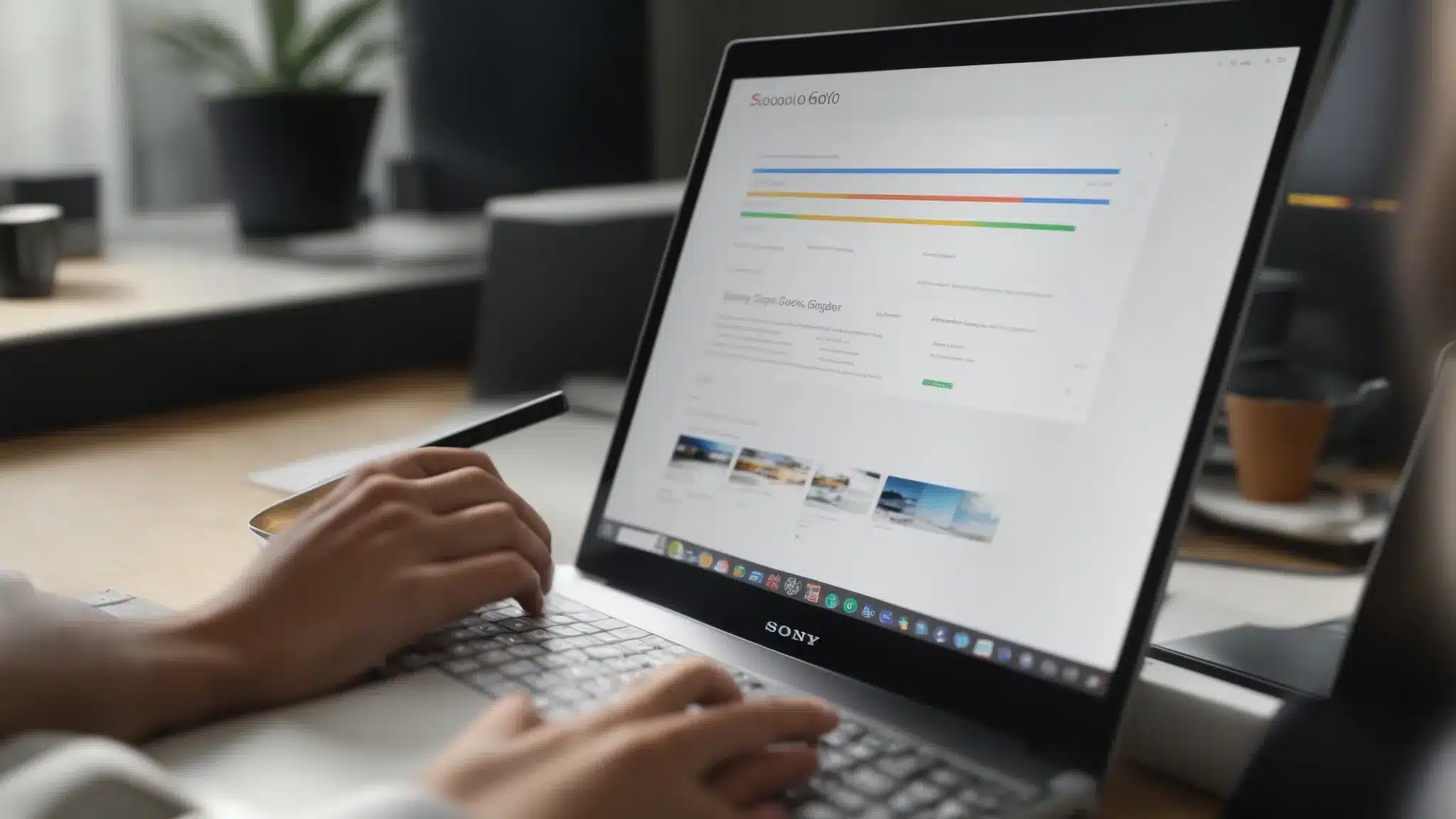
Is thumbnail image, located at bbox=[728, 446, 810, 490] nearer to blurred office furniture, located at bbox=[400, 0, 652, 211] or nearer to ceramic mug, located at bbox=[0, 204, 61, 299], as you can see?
ceramic mug, located at bbox=[0, 204, 61, 299]

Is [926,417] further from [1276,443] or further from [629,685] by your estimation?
[1276,443]

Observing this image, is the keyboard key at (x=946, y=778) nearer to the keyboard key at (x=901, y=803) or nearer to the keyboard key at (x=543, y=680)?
the keyboard key at (x=901, y=803)

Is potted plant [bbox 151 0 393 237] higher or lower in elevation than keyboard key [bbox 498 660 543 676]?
higher

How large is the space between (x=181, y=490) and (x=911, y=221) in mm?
681

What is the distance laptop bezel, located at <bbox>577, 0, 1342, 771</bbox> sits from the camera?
50 cm

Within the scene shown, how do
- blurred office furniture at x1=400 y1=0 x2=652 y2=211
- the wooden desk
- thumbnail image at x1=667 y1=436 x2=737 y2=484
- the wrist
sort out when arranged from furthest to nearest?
blurred office furniture at x1=400 y1=0 x2=652 y2=211 < the wooden desk < thumbnail image at x1=667 y1=436 x2=737 y2=484 < the wrist

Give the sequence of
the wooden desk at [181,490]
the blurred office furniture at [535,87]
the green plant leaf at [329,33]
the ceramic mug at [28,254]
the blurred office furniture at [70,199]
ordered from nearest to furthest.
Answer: the wooden desk at [181,490] < the ceramic mug at [28,254] < the blurred office furniture at [70,199] < the green plant leaf at [329,33] < the blurred office furniture at [535,87]

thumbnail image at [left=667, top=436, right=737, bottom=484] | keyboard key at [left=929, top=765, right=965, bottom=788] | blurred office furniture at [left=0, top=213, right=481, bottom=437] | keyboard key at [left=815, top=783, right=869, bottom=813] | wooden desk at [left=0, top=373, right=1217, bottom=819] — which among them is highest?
thumbnail image at [left=667, top=436, right=737, bottom=484]

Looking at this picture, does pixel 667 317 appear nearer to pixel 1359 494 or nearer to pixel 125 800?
pixel 125 800

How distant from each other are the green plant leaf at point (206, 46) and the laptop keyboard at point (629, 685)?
4.11 ft

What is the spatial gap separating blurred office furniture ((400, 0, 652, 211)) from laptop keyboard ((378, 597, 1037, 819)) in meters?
1.27

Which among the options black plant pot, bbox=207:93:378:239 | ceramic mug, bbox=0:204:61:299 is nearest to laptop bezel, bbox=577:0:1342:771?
ceramic mug, bbox=0:204:61:299

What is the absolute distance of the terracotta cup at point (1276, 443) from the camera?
84 centimetres

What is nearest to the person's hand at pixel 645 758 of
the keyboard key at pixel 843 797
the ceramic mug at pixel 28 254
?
the keyboard key at pixel 843 797
